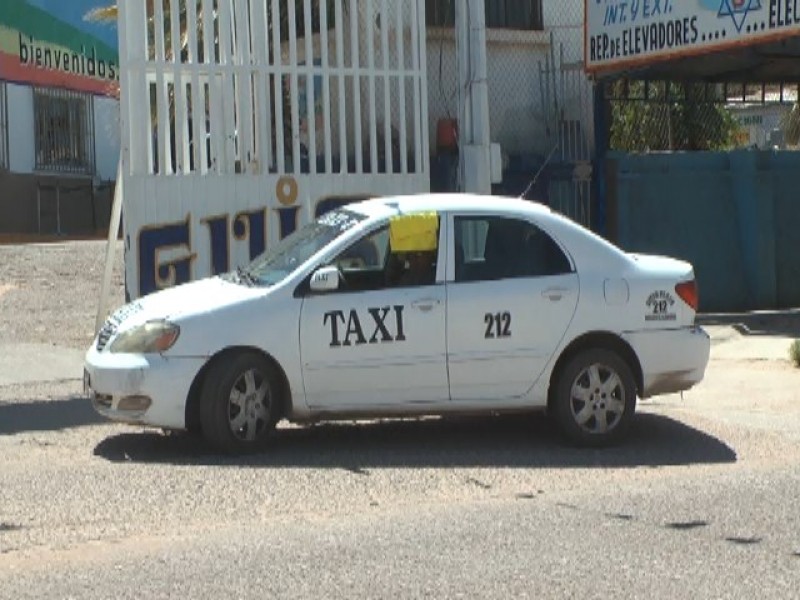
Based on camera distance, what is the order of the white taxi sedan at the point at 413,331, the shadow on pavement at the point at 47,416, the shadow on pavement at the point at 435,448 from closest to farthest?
the white taxi sedan at the point at 413,331 < the shadow on pavement at the point at 435,448 < the shadow on pavement at the point at 47,416

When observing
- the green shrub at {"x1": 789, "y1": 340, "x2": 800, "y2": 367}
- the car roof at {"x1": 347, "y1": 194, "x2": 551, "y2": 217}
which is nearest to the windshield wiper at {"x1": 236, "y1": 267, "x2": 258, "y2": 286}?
the car roof at {"x1": 347, "y1": 194, "x2": 551, "y2": 217}

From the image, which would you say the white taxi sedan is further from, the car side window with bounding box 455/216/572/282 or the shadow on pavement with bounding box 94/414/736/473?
the shadow on pavement with bounding box 94/414/736/473

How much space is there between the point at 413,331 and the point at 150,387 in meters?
1.78

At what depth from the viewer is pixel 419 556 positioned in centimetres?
728

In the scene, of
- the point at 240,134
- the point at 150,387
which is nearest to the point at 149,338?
the point at 150,387

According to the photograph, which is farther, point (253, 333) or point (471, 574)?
point (253, 333)

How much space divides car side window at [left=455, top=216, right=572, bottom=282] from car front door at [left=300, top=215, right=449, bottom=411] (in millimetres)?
203

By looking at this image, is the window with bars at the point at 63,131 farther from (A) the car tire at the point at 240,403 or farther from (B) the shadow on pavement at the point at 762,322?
(A) the car tire at the point at 240,403

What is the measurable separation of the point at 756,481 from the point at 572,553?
7.54 feet

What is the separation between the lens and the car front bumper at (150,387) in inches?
376

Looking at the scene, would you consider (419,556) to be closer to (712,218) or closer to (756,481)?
(756,481)

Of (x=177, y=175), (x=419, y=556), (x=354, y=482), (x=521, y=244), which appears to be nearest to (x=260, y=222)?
(x=177, y=175)

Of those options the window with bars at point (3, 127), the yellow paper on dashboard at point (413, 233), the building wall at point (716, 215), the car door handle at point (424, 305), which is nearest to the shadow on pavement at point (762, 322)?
the building wall at point (716, 215)

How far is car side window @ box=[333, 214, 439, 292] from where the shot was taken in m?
10.1
